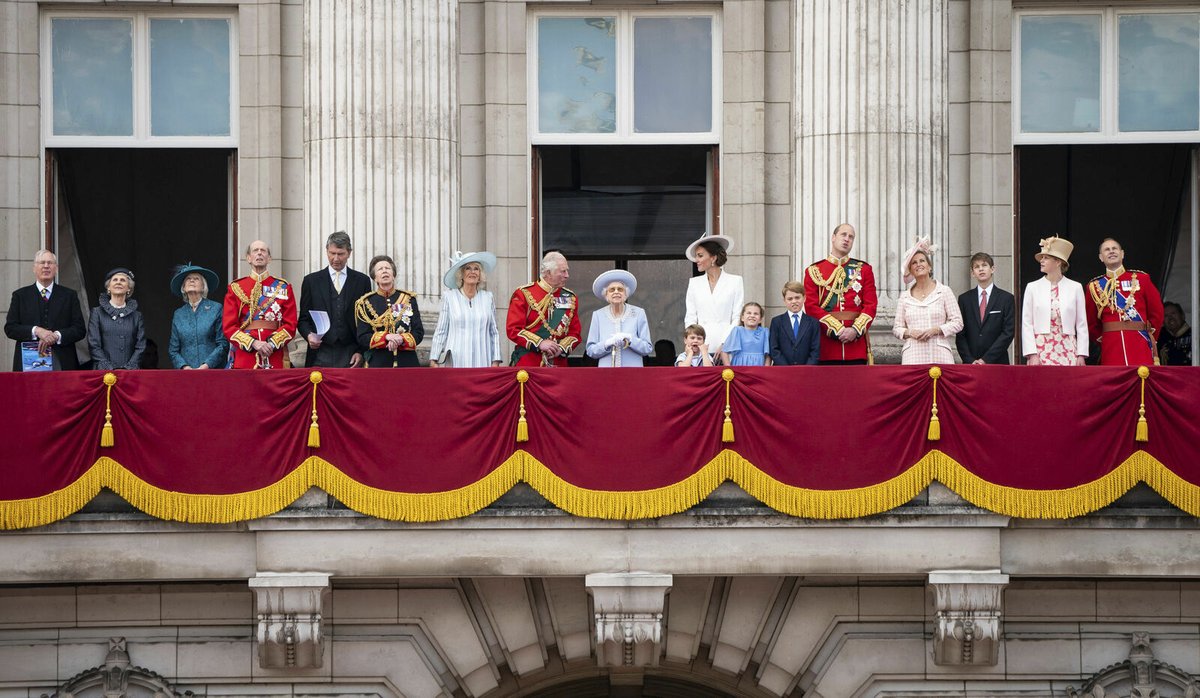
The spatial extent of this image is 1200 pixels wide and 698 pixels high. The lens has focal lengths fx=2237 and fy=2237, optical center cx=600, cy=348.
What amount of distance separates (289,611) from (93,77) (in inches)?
330

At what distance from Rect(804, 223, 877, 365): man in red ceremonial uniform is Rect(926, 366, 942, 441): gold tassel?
3.98 ft

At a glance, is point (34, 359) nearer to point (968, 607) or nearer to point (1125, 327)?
point (968, 607)

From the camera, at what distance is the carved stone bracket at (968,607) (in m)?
22.2

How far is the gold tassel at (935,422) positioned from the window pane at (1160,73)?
646 centimetres

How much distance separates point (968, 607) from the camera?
2238cm

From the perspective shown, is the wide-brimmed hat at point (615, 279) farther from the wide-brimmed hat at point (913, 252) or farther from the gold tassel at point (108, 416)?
the gold tassel at point (108, 416)

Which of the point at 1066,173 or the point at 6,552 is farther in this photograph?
the point at 1066,173

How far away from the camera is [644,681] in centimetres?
3123

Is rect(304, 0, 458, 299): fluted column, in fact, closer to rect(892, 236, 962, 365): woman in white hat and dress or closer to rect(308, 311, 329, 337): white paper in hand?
rect(308, 311, 329, 337): white paper in hand

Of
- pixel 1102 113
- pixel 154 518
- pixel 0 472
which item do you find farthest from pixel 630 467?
pixel 1102 113

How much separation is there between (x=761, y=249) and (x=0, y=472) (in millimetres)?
9579

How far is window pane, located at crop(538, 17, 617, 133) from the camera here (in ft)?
90.1

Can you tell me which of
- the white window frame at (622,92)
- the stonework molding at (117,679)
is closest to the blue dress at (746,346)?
the white window frame at (622,92)

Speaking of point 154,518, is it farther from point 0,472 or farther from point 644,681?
point 644,681
